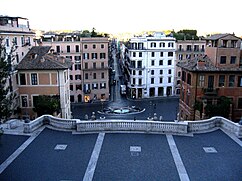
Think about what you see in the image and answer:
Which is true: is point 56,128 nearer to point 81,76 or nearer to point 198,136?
point 198,136

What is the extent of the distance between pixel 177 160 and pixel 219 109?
18.1 metres

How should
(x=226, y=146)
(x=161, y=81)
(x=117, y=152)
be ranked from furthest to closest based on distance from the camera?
(x=161, y=81), (x=226, y=146), (x=117, y=152)

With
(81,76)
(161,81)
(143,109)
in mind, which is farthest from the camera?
(161,81)

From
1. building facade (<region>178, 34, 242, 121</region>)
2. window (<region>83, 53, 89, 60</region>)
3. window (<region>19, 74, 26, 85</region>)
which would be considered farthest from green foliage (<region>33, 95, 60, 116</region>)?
window (<region>83, 53, 89, 60</region>)

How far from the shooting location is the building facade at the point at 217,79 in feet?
114

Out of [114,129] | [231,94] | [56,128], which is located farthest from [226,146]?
[231,94]

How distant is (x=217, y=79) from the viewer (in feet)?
115

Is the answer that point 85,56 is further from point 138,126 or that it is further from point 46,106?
point 138,126

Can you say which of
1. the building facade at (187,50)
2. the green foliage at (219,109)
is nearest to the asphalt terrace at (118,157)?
the green foliage at (219,109)

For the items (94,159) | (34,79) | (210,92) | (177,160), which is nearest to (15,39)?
(34,79)

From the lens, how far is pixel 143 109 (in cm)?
5866

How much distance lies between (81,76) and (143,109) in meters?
17.7

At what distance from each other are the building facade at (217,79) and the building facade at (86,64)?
3164cm

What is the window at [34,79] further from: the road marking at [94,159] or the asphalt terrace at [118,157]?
the road marking at [94,159]
